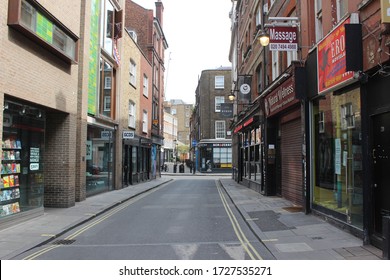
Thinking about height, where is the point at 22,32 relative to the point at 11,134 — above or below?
above

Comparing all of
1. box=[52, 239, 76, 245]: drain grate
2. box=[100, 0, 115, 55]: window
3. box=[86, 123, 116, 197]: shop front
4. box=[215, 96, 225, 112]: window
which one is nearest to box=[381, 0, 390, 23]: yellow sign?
box=[52, 239, 76, 245]: drain grate

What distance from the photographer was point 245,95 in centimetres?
2164

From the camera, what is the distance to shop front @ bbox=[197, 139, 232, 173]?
156 feet

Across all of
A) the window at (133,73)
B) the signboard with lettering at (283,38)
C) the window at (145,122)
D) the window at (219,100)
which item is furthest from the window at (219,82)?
the signboard with lettering at (283,38)

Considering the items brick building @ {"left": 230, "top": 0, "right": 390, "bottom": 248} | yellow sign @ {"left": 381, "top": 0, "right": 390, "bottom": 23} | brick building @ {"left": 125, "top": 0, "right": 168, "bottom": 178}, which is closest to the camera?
yellow sign @ {"left": 381, "top": 0, "right": 390, "bottom": 23}

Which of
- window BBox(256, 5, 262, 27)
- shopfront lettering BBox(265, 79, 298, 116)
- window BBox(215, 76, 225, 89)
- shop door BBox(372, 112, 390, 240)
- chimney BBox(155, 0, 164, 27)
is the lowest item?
shop door BBox(372, 112, 390, 240)

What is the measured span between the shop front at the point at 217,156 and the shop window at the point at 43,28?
35.6 metres

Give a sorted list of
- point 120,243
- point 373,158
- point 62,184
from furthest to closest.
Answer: point 62,184
point 120,243
point 373,158

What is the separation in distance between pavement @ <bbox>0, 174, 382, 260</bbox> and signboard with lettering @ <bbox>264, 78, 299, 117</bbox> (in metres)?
3.61

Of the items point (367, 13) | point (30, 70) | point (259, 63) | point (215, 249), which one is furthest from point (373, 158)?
point (259, 63)

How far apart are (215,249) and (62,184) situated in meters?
7.67

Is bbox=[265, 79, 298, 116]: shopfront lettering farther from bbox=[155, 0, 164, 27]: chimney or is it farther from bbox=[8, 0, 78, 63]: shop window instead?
bbox=[155, 0, 164, 27]: chimney

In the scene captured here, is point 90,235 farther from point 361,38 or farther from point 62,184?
point 361,38

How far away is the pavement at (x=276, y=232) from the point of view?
685 cm
